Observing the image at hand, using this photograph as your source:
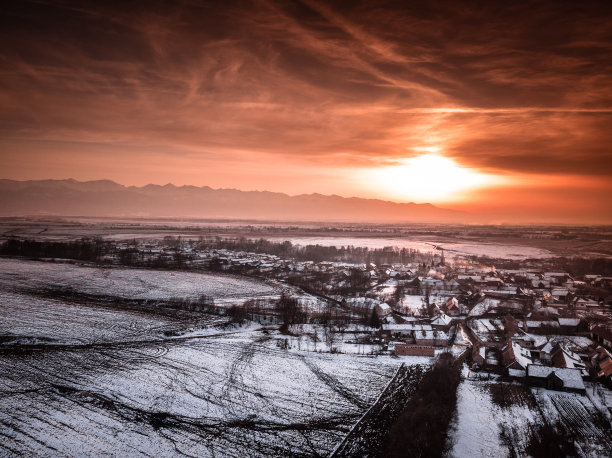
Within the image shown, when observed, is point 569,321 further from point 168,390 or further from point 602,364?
point 168,390

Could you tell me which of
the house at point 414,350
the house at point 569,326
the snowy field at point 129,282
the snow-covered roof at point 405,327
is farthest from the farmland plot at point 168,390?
the house at point 569,326

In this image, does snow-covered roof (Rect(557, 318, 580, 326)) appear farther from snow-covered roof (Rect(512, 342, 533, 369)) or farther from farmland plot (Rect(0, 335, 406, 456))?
farmland plot (Rect(0, 335, 406, 456))

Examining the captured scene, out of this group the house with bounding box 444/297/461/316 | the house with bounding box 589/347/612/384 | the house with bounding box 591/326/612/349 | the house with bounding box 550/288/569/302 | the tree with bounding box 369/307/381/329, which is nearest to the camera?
the house with bounding box 589/347/612/384

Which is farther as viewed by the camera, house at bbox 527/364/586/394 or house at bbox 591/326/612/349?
house at bbox 591/326/612/349

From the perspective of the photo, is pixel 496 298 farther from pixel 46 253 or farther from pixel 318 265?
pixel 46 253

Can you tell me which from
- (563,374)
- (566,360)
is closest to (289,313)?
(563,374)

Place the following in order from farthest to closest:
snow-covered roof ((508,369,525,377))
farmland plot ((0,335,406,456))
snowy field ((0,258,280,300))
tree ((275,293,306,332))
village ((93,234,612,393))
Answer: snowy field ((0,258,280,300))
tree ((275,293,306,332))
village ((93,234,612,393))
snow-covered roof ((508,369,525,377))
farmland plot ((0,335,406,456))

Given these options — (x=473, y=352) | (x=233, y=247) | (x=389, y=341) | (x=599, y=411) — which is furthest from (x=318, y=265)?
(x=599, y=411)

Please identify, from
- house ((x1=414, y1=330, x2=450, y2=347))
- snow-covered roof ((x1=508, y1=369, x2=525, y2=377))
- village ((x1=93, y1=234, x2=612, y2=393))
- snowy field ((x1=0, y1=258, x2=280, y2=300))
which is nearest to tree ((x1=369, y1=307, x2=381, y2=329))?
village ((x1=93, y1=234, x2=612, y2=393))
